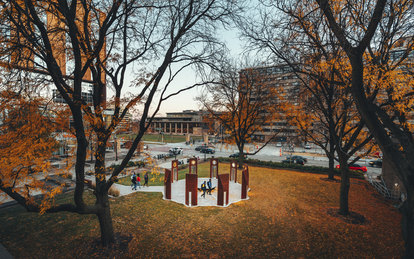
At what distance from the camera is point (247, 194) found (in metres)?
12.8

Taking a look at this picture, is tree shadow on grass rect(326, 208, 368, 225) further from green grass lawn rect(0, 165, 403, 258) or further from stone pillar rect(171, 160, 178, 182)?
stone pillar rect(171, 160, 178, 182)

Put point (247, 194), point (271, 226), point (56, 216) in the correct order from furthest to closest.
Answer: point (247, 194) → point (56, 216) → point (271, 226)

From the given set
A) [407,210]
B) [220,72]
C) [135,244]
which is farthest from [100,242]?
[407,210]


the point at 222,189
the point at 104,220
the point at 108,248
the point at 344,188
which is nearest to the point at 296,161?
the point at 344,188

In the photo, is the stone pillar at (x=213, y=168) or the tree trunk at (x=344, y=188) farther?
the stone pillar at (x=213, y=168)

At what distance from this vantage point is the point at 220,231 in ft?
26.2

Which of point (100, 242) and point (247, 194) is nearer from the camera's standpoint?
point (100, 242)

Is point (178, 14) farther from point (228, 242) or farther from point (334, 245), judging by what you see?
point (334, 245)

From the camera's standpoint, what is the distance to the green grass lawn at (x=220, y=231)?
21.6ft

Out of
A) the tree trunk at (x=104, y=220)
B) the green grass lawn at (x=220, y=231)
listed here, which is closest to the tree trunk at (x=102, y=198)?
the tree trunk at (x=104, y=220)

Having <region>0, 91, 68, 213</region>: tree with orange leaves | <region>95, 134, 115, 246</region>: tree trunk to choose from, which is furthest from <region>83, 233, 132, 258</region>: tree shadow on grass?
<region>0, 91, 68, 213</region>: tree with orange leaves

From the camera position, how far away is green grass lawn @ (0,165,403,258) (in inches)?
259

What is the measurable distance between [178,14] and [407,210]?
25.8ft

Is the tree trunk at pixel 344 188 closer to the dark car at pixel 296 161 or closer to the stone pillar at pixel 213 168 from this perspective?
the stone pillar at pixel 213 168
